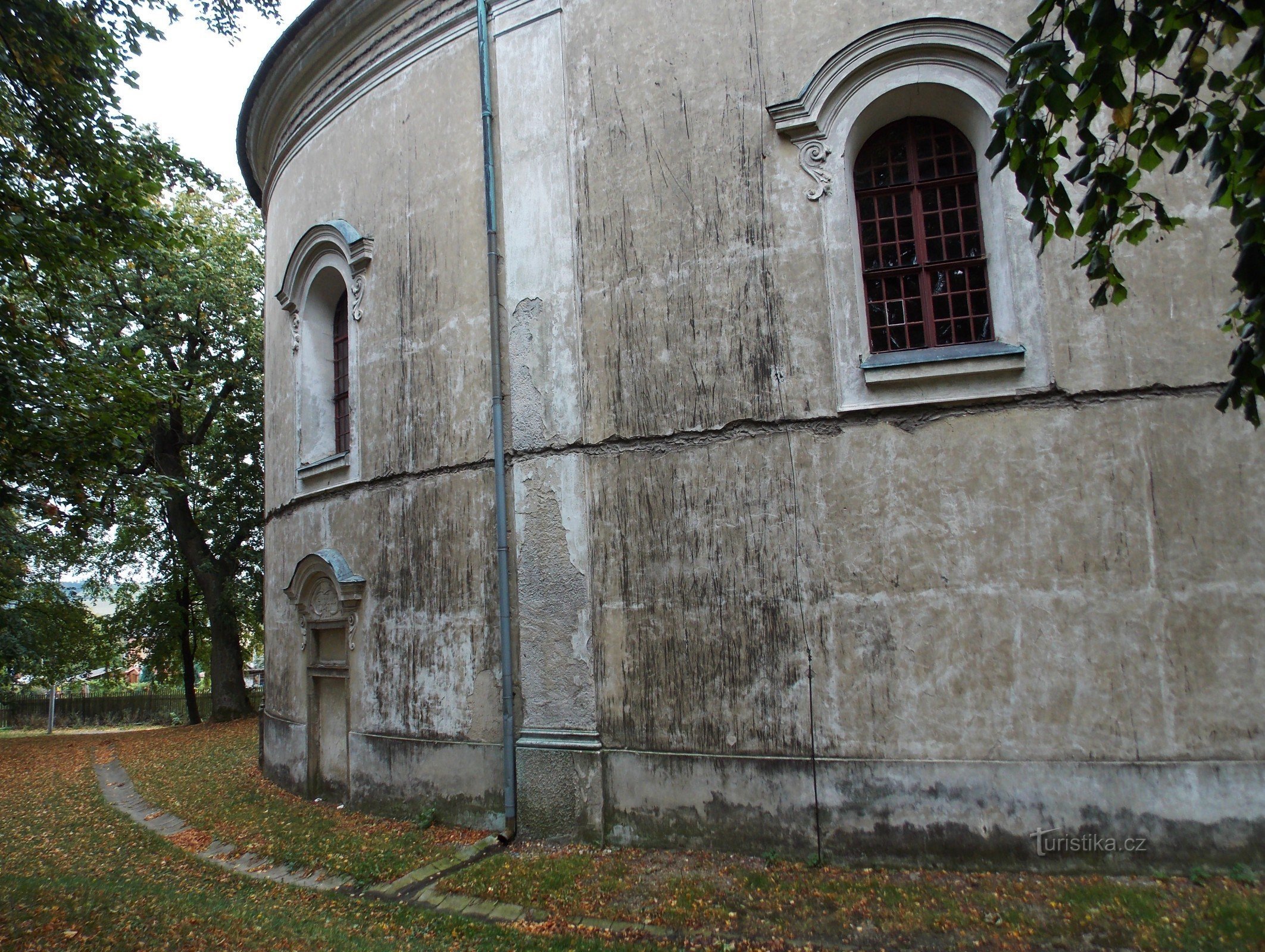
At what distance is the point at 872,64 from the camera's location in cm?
663

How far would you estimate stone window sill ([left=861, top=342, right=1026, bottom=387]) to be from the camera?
6148 mm

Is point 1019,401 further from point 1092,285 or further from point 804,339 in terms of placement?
point 804,339

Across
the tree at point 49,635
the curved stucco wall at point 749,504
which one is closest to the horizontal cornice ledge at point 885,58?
the curved stucco wall at point 749,504

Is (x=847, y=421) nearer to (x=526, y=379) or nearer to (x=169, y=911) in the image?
(x=526, y=379)

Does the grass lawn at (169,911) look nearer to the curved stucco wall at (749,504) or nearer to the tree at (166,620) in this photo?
the curved stucco wall at (749,504)

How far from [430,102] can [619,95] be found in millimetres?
2544

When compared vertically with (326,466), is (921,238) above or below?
above

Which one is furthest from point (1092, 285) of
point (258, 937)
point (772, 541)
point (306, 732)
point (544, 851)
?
point (306, 732)

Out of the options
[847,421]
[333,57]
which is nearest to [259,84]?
[333,57]

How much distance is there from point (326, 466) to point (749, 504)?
18.7 feet

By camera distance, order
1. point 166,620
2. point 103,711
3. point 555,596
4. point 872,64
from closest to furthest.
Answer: point 872,64 < point 555,596 < point 166,620 < point 103,711

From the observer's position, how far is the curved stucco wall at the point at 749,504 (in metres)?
5.76

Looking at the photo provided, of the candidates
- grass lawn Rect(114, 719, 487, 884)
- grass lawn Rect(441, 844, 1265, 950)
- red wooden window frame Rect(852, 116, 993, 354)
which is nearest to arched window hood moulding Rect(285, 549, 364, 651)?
grass lawn Rect(114, 719, 487, 884)

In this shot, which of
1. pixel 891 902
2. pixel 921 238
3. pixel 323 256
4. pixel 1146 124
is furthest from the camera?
pixel 323 256
